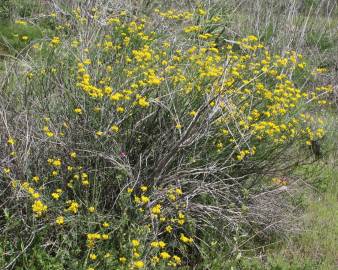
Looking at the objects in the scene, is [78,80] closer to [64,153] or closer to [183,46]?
[64,153]

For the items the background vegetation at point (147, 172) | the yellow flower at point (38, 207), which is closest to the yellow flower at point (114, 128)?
the background vegetation at point (147, 172)

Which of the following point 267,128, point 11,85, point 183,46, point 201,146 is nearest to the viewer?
point 201,146

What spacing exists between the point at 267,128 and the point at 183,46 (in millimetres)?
1240

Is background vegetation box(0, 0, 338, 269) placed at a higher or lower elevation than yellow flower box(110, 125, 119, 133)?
lower

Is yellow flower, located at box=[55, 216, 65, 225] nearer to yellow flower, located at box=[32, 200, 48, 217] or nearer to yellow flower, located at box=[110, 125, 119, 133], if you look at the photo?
yellow flower, located at box=[32, 200, 48, 217]

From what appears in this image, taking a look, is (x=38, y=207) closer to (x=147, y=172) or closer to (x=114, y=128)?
(x=114, y=128)

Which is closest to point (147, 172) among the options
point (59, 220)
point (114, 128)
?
point (114, 128)

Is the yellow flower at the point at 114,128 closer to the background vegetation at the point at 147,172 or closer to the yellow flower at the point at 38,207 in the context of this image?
the background vegetation at the point at 147,172

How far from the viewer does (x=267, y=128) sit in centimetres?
450

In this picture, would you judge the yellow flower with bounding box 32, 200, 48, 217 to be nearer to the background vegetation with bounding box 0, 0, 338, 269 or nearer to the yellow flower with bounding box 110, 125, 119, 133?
the background vegetation with bounding box 0, 0, 338, 269

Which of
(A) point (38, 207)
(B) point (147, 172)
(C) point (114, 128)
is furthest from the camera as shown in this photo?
(B) point (147, 172)

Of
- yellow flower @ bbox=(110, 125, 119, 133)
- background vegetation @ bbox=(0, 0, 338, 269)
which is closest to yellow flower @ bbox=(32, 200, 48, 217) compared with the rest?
background vegetation @ bbox=(0, 0, 338, 269)

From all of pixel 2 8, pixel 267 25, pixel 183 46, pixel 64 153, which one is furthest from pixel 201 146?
pixel 2 8

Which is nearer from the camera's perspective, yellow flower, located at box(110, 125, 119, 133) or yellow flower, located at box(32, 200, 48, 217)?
yellow flower, located at box(32, 200, 48, 217)
